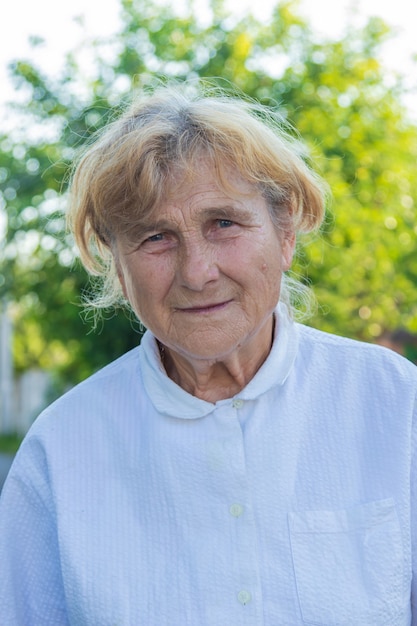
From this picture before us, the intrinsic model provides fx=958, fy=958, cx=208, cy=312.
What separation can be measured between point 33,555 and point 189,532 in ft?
1.26

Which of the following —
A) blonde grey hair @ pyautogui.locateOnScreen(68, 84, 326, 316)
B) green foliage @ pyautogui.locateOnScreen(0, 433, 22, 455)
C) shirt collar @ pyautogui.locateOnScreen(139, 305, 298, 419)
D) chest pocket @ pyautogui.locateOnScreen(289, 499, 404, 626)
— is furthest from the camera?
green foliage @ pyautogui.locateOnScreen(0, 433, 22, 455)

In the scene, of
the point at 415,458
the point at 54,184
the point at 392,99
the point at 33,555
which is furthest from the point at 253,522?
the point at 392,99

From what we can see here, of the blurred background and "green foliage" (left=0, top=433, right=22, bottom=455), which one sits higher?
the blurred background

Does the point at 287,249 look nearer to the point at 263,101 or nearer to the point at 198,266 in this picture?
the point at 198,266

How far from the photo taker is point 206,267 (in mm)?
2000

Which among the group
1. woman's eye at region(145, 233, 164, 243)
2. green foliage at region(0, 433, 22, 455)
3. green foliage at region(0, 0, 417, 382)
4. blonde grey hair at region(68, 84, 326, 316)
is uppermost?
blonde grey hair at region(68, 84, 326, 316)

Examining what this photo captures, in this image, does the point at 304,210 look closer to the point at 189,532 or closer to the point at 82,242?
the point at 82,242

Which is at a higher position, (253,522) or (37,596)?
(253,522)

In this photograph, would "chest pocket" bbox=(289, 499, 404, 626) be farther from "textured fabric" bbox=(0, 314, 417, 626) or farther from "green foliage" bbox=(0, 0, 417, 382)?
"green foliage" bbox=(0, 0, 417, 382)

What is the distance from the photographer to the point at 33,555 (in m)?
2.15

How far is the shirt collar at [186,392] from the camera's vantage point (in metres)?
2.12

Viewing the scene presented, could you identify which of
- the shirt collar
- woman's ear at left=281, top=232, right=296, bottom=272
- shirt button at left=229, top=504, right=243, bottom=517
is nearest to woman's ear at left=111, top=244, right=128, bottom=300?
the shirt collar

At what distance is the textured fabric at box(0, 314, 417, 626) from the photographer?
6.40 feet

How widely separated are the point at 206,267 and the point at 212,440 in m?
0.38
